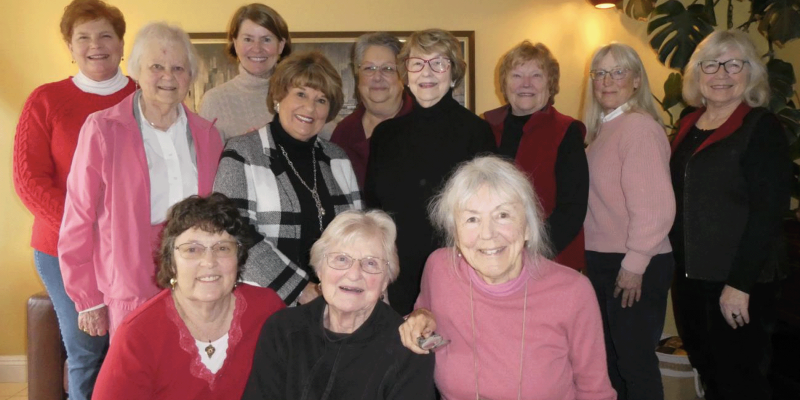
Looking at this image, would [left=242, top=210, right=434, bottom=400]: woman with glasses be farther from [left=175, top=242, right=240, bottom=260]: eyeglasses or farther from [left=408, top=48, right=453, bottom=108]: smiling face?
[left=408, top=48, right=453, bottom=108]: smiling face

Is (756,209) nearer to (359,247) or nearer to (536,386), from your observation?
(536,386)


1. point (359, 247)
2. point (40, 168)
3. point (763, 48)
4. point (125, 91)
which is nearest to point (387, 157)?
point (359, 247)

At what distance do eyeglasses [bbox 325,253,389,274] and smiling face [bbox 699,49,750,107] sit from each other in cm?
161

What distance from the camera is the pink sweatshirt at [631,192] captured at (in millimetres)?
2424

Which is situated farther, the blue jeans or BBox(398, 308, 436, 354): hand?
the blue jeans

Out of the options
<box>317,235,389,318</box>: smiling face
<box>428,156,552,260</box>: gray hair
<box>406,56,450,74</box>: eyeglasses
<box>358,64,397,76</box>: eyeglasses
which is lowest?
<box>317,235,389,318</box>: smiling face

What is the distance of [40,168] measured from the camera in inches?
93.7

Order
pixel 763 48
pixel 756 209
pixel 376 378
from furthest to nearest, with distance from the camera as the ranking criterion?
pixel 763 48, pixel 756 209, pixel 376 378

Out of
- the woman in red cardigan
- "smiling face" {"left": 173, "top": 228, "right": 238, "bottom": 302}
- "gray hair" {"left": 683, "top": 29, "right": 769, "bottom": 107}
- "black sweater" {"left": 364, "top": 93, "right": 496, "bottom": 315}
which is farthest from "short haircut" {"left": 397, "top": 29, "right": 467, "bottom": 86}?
"gray hair" {"left": 683, "top": 29, "right": 769, "bottom": 107}

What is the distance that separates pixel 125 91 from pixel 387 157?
1.17 metres

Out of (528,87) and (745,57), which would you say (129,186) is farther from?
(745,57)

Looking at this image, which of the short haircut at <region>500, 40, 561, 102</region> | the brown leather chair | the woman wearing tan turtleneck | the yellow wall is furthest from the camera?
the yellow wall

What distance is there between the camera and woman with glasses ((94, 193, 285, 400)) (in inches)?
68.4

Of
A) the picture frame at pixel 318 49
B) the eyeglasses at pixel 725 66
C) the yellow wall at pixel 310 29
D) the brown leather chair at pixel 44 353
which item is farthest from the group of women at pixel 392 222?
the yellow wall at pixel 310 29
